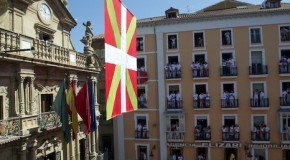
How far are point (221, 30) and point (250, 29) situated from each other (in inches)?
100.0

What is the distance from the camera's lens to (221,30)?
31641 millimetres

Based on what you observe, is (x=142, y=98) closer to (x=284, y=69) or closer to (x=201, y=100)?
(x=201, y=100)

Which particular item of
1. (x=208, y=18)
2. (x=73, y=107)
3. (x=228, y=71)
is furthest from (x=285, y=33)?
(x=73, y=107)

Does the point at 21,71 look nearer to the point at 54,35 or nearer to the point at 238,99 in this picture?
the point at 54,35

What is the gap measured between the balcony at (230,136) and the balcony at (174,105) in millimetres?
4582

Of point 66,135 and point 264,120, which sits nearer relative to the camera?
point 66,135

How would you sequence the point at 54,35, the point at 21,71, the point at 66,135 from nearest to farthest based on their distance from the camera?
1. the point at 21,71
2. the point at 66,135
3. the point at 54,35

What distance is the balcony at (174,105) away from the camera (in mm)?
31938

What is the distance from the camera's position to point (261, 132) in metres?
29.9

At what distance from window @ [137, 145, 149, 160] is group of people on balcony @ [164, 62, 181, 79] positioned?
283 inches

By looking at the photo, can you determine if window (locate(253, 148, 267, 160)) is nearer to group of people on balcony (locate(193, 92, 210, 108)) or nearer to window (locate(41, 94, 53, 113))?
group of people on balcony (locate(193, 92, 210, 108))

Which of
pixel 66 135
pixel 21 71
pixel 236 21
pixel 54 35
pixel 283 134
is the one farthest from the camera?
pixel 236 21

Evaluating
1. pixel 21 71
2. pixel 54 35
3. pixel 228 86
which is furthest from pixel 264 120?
pixel 21 71

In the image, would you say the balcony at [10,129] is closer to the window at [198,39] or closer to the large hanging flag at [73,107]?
the large hanging flag at [73,107]
